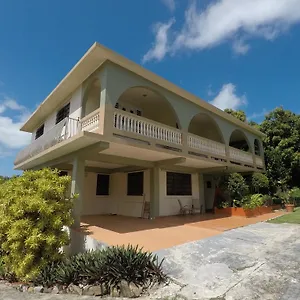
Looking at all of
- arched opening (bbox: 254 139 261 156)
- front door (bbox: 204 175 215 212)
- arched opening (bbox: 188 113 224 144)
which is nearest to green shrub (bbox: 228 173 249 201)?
front door (bbox: 204 175 215 212)

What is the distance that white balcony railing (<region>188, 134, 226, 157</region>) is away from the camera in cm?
1152

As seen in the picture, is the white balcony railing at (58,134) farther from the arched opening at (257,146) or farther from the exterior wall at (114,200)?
the arched opening at (257,146)

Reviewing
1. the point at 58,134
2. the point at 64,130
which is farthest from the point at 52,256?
the point at 64,130

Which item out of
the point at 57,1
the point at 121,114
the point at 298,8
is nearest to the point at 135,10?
the point at 57,1

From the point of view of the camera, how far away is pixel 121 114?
8344mm

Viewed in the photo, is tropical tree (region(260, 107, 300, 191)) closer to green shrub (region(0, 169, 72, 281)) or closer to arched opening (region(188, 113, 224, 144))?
arched opening (region(188, 113, 224, 144))

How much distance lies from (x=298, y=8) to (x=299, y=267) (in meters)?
7.35

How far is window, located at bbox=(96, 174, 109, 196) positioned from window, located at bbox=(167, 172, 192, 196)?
424 cm

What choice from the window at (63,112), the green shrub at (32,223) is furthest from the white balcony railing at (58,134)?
the green shrub at (32,223)

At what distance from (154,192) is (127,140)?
180 inches

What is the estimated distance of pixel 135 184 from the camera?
13414 mm

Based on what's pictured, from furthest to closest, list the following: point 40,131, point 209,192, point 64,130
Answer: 1. point 209,192
2. point 40,131
3. point 64,130

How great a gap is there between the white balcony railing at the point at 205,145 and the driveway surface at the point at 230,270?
16.9 feet

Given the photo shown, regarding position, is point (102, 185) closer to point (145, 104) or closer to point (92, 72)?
point (145, 104)
